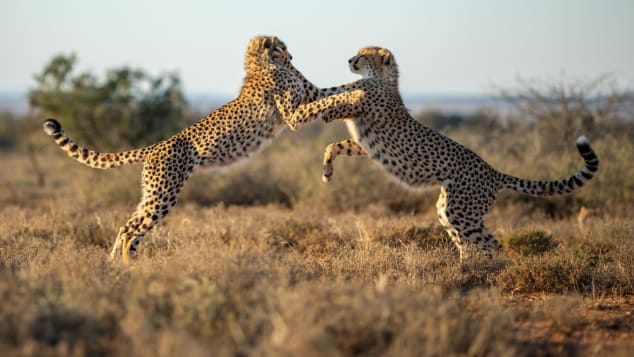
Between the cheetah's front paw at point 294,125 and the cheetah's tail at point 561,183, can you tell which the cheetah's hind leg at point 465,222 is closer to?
the cheetah's tail at point 561,183

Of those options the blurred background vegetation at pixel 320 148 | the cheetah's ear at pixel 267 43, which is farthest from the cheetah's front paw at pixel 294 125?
the blurred background vegetation at pixel 320 148

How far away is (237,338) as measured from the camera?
10.6ft

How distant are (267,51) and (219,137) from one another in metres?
1.02

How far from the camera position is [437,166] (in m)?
5.94

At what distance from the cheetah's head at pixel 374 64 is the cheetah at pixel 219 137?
1.61 feet

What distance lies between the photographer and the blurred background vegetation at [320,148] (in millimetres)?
9984

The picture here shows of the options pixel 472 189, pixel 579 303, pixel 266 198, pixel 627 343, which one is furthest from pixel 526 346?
pixel 266 198

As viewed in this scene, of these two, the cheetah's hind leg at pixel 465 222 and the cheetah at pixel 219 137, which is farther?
the cheetah's hind leg at pixel 465 222

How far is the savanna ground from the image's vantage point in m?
3.23

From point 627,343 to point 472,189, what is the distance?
2238 mm

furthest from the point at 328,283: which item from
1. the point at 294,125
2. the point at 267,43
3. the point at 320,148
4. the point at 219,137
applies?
the point at 320,148

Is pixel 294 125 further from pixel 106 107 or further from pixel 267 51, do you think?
pixel 106 107

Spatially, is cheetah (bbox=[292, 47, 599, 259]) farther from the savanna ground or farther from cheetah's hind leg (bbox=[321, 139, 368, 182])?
the savanna ground

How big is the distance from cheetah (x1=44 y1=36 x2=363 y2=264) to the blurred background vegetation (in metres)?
3.74
